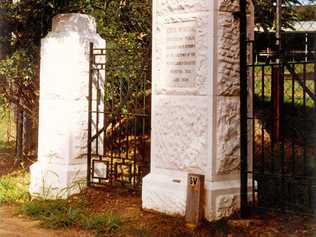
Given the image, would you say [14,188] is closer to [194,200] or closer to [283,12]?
[194,200]

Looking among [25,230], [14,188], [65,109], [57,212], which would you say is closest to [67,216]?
[57,212]

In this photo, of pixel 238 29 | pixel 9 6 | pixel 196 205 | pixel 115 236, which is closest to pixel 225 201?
pixel 196 205

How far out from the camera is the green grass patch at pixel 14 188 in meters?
7.99

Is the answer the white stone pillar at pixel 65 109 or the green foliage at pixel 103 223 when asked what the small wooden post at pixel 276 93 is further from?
the white stone pillar at pixel 65 109

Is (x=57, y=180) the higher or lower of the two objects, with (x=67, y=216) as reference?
higher

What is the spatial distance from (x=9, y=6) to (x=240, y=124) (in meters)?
4.73

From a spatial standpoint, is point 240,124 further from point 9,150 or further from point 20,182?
point 9,150

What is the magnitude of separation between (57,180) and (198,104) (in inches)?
105

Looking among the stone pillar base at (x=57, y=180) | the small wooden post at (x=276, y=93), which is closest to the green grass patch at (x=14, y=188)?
the stone pillar base at (x=57, y=180)

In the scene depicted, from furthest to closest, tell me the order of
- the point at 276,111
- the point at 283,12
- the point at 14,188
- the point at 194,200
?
the point at 283,12 < the point at 14,188 < the point at 276,111 < the point at 194,200

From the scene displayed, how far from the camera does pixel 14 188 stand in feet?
27.8

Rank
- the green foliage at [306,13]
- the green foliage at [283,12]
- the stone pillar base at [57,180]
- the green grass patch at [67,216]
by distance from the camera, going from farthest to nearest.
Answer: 1. the green foliage at [306,13]
2. the green foliage at [283,12]
3. the stone pillar base at [57,180]
4. the green grass patch at [67,216]

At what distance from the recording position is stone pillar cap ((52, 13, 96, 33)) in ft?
26.2

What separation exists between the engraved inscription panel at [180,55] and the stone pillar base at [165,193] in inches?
39.4
